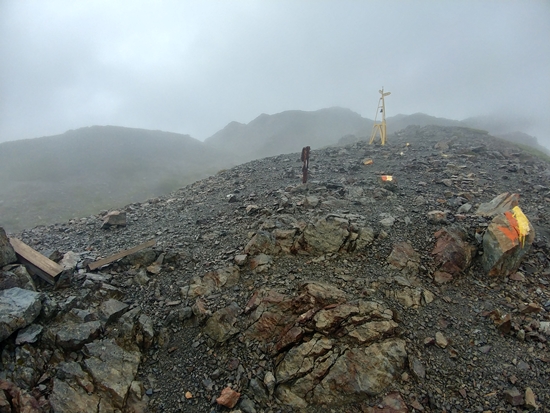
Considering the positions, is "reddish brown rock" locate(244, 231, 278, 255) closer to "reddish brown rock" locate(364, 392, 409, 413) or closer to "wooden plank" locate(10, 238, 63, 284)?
"reddish brown rock" locate(364, 392, 409, 413)

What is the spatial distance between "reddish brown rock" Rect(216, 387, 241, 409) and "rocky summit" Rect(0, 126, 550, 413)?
2 cm

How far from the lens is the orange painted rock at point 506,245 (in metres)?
7.71

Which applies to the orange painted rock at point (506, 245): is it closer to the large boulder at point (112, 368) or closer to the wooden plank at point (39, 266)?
the large boulder at point (112, 368)

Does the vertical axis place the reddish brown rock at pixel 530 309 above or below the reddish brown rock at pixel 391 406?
above

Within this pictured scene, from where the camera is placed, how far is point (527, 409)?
5066 millimetres

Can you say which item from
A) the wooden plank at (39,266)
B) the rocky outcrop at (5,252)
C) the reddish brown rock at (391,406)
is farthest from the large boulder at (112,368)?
the reddish brown rock at (391,406)

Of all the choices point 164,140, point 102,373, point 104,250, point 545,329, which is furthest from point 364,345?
point 164,140

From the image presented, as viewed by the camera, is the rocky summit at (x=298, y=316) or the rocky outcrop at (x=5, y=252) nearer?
the rocky summit at (x=298, y=316)

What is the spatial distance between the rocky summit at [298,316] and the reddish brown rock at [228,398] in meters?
0.02

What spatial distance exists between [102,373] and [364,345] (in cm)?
550

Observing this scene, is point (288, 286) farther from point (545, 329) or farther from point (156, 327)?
point (545, 329)

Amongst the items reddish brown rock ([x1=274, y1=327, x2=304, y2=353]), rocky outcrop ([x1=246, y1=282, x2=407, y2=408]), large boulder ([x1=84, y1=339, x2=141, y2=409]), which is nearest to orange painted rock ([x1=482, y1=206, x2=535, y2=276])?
rocky outcrop ([x1=246, y1=282, x2=407, y2=408])

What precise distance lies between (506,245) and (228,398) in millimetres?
8191

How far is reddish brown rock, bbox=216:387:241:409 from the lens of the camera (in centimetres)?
554
